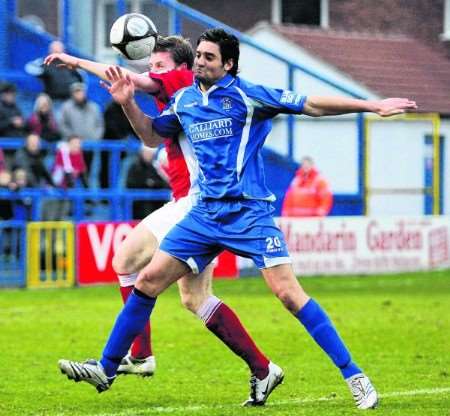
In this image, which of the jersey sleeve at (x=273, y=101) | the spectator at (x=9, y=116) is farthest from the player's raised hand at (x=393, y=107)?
the spectator at (x=9, y=116)

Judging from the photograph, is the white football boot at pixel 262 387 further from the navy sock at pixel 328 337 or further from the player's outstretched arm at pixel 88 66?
the player's outstretched arm at pixel 88 66

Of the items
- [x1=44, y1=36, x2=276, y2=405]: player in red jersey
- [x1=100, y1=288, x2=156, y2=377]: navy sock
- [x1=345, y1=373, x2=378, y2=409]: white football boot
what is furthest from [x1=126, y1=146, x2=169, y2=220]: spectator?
[x1=345, y1=373, x2=378, y2=409]: white football boot

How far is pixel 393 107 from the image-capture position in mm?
7297

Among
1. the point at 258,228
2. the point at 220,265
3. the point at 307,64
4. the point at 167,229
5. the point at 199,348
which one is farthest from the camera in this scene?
Result: the point at 307,64

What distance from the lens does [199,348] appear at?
11.4 metres

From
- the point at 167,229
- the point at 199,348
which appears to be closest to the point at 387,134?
the point at 199,348

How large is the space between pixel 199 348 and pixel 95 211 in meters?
8.95

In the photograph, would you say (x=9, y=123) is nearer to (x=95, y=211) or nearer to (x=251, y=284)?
(x=95, y=211)

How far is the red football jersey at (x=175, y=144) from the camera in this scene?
8.24 meters

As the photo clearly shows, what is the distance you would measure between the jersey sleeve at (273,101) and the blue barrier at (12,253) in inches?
444

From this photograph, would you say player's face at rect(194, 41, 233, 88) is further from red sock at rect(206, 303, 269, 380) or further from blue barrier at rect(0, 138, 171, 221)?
blue barrier at rect(0, 138, 171, 221)

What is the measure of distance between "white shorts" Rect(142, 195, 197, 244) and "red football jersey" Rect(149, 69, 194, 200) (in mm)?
83

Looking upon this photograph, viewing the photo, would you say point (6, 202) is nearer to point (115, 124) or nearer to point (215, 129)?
point (115, 124)

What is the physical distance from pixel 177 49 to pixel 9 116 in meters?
11.4
